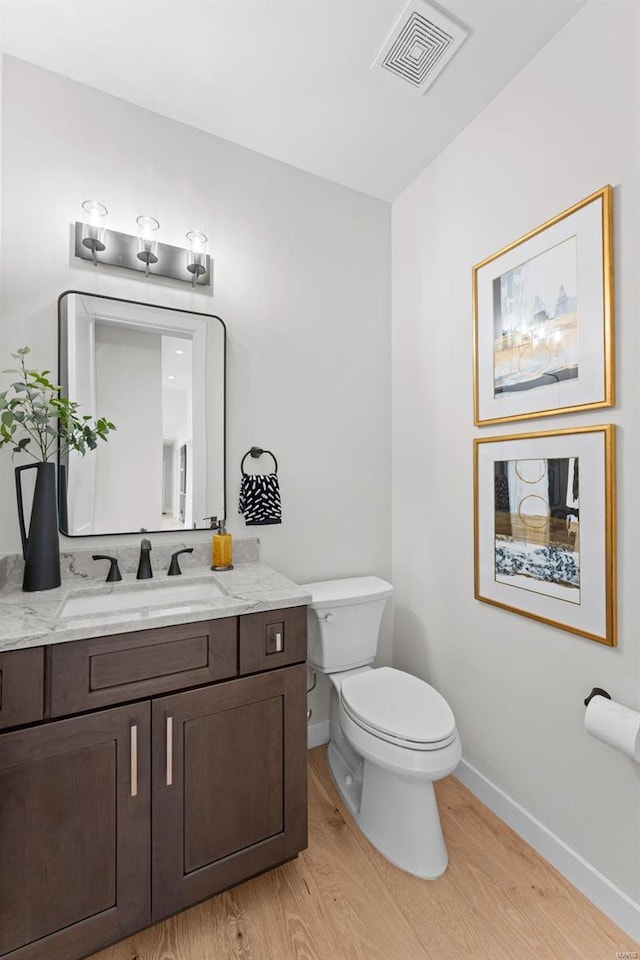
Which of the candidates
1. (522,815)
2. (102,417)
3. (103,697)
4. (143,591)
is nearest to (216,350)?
(102,417)

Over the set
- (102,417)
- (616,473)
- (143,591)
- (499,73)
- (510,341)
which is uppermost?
(499,73)

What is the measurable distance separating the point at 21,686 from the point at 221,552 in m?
0.78

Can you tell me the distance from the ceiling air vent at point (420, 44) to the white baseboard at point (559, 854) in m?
2.62

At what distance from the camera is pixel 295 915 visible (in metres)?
1.28

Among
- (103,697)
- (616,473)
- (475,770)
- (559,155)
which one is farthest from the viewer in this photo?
(475,770)

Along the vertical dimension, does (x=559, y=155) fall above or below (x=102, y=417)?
above

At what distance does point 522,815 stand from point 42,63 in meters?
3.13

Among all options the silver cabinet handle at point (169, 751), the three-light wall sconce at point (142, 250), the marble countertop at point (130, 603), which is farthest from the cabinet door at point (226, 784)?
the three-light wall sconce at point (142, 250)

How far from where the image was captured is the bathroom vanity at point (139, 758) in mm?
1047

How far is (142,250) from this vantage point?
5.42 feet

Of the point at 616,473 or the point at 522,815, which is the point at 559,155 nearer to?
the point at 616,473

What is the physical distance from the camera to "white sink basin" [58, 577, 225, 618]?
4.37ft

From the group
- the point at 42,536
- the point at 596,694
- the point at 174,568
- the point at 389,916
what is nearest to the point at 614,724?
the point at 596,694

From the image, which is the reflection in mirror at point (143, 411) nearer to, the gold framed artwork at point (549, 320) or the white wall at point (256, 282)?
the white wall at point (256, 282)
